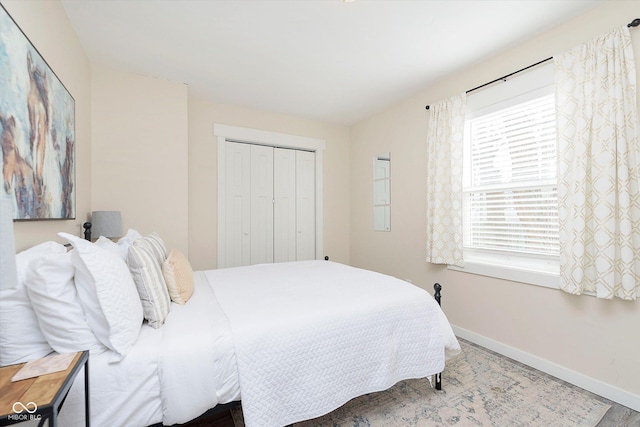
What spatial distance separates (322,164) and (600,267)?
333 centimetres

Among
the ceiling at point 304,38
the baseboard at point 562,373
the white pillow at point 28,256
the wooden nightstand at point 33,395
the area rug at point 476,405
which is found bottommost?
the area rug at point 476,405

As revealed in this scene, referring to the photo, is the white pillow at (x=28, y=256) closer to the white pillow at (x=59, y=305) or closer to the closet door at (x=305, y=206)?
the white pillow at (x=59, y=305)

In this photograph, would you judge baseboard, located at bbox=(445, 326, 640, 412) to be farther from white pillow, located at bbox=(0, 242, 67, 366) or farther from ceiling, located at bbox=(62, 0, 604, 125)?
white pillow, located at bbox=(0, 242, 67, 366)

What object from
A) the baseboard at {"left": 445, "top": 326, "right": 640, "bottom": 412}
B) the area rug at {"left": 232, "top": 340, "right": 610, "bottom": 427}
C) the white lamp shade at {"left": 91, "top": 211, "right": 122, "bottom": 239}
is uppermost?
the white lamp shade at {"left": 91, "top": 211, "right": 122, "bottom": 239}

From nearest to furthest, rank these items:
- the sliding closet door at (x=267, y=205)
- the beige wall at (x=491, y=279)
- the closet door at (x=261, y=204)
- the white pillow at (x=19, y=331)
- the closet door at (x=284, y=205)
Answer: the white pillow at (x=19, y=331) → the beige wall at (x=491, y=279) → the sliding closet door at (x=267, y=205) → the closet door at (x=261, y=204) → the closet door at (x=284, y=205)

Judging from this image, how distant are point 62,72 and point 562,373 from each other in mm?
4228

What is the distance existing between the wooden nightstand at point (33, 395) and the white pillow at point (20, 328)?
127 mm

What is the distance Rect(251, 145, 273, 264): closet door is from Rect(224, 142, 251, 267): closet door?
0.19 ft

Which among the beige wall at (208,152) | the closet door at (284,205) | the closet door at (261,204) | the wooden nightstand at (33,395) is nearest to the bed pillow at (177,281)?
the wooden nightstand at (33,395)

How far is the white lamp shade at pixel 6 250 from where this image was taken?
2.23 ft

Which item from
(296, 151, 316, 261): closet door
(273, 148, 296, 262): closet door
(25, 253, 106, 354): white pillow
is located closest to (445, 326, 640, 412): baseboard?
(296, 151, 316, 261): closet door

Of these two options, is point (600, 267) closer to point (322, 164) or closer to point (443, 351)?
point (443, 351)

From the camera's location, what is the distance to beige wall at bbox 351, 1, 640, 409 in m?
1.88

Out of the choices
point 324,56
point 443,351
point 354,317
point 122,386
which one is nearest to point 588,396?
point 443,351
